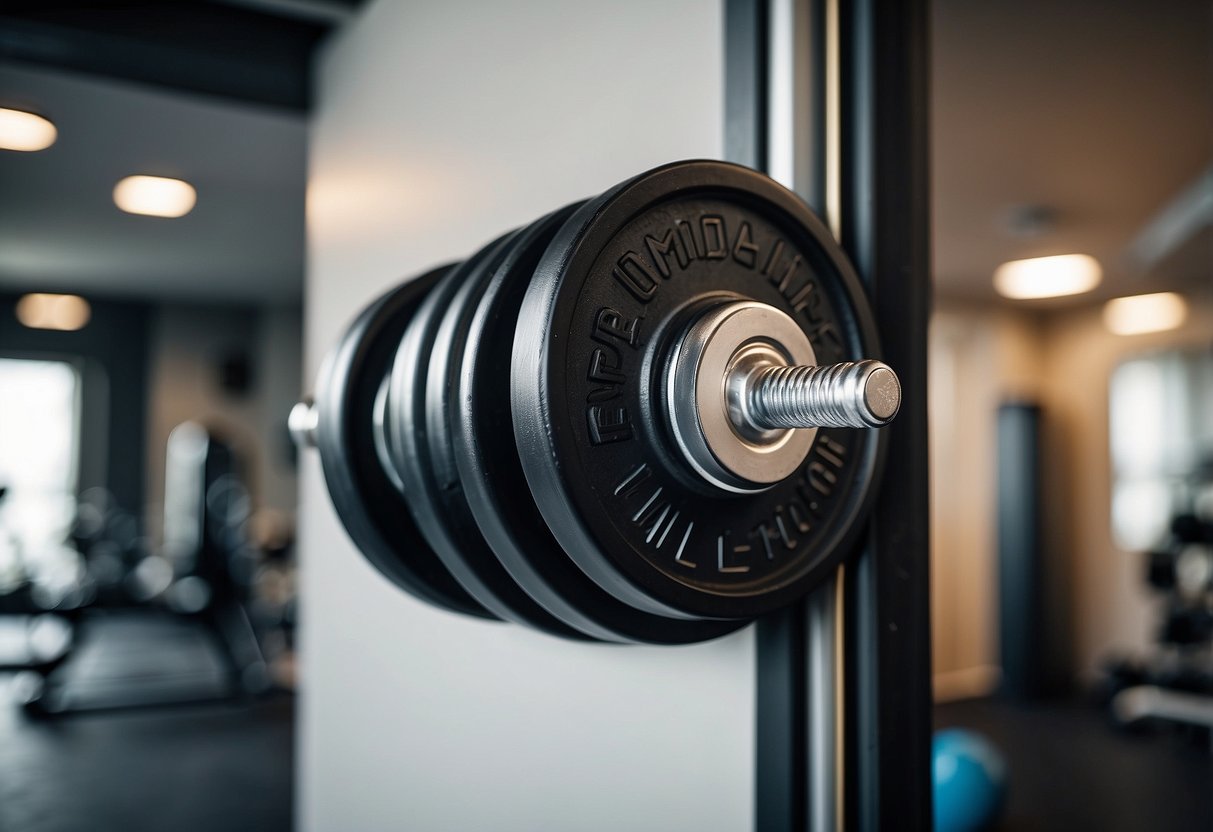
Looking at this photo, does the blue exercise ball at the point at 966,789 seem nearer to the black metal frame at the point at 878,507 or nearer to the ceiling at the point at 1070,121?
the ceiling at the point at 1070,121

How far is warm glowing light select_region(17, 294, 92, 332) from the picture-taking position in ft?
18.1

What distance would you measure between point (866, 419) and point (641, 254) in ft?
0.56

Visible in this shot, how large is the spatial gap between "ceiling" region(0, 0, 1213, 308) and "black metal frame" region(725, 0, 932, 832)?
42.6 inches

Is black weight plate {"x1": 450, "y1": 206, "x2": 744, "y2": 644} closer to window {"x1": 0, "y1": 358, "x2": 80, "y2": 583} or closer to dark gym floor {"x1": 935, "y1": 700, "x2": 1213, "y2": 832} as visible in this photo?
dark gym floor {"x1": 935, "y1": 700, "x2": 1213, "y2": 832}

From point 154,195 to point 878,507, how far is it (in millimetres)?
3238

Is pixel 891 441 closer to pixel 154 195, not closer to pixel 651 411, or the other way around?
pixel 651 411

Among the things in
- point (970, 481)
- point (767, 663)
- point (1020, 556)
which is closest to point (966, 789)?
point (767, 663)

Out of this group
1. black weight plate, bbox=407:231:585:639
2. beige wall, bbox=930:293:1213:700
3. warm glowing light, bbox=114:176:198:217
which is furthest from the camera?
beige wall, bbox=930:293:1213:700

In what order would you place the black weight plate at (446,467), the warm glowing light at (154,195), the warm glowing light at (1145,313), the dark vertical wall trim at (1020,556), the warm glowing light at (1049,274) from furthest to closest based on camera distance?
the dark vertical wall trim at (1020,556) < the warm glowing light at (1145,313) < the warm glowing light at (1049,274) < the warm glowing light at (154,195) < the black weight plate at (446,467)

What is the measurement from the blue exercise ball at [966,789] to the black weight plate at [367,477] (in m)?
2.00

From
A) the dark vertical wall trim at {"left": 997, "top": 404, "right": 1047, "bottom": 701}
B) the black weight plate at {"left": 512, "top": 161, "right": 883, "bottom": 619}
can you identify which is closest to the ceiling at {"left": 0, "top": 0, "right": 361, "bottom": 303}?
the black weight plate at {"left": 512, "top": 161, "right": 883, "bottom": 619}

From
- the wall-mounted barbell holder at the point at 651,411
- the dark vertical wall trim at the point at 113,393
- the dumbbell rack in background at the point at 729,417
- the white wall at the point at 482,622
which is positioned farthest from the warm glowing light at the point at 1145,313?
the dark vertical wall trim at the point at 113,393

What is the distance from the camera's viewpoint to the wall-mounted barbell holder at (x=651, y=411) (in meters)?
0.53

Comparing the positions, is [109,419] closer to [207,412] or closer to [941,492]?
[207,412]
